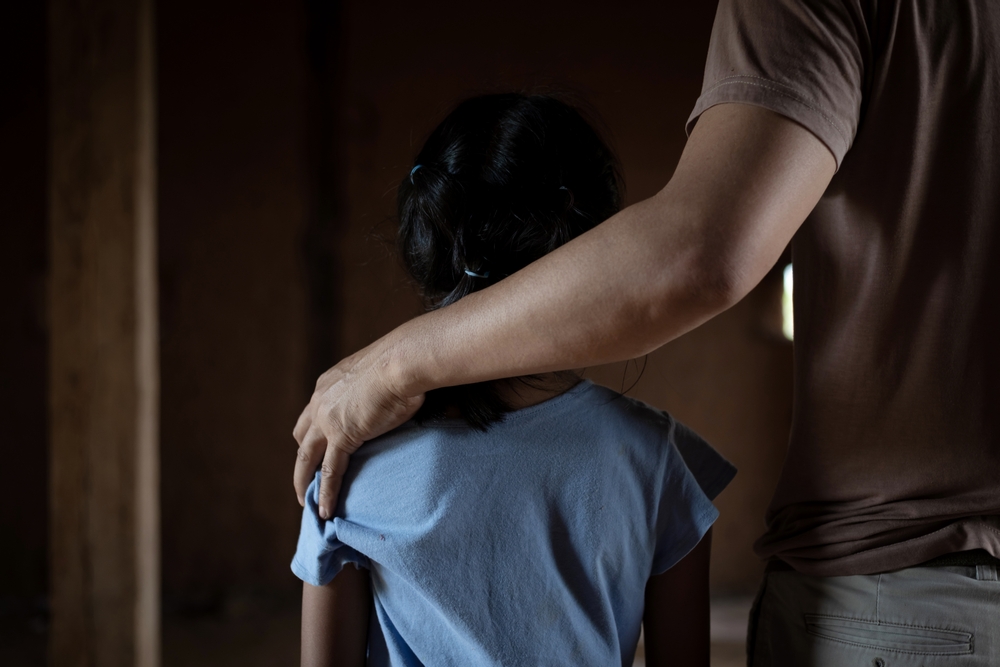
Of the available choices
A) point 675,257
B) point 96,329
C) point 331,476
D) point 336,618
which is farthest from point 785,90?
point 96,329

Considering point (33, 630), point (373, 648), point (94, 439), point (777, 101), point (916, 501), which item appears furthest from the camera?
point (33, 630)

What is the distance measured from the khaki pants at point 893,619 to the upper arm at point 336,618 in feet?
1.69

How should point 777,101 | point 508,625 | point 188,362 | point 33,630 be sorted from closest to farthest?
point 777,101, point 508,625, point 33,630, point 188,362

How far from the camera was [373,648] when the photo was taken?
96 cm

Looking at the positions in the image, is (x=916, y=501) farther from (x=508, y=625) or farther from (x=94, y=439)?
(x=94, y=439)

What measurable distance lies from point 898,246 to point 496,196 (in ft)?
1.49

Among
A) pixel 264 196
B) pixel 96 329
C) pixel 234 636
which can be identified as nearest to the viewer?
pixel 96 329

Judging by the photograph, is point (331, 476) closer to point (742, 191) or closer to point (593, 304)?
point (593, 304)

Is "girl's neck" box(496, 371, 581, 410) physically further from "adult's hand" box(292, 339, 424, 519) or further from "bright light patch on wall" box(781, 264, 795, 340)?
"bright light patch on wall" box(781, 264, 795, 340)

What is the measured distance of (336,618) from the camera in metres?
0.91

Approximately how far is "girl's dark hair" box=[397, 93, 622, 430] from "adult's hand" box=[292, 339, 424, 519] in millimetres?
81

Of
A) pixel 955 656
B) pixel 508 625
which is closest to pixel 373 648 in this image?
pixel 508 625

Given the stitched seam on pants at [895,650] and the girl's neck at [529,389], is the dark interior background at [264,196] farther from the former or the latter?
the stitched seam on pants at [895,650]

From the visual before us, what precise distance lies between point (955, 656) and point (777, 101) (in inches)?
21.4
